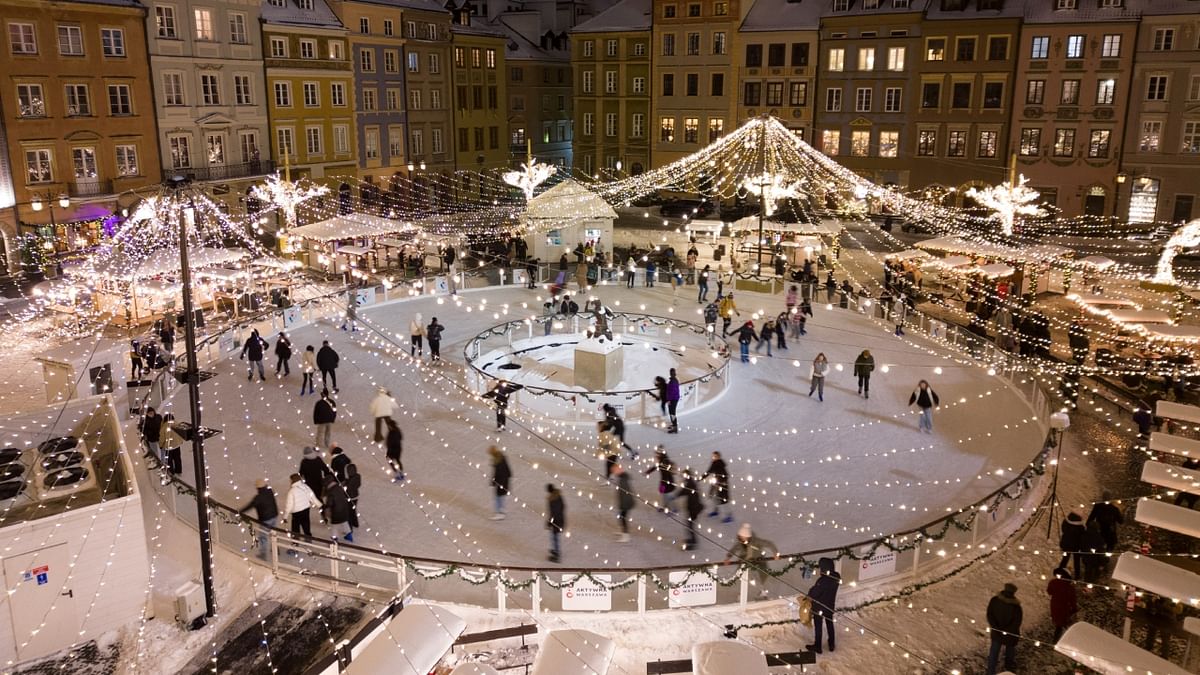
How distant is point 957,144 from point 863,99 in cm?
498

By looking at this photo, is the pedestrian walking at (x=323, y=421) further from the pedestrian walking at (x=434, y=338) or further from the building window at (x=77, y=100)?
the building window at (x=77, y=100)

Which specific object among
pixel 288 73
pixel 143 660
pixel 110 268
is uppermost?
pixel 288 73

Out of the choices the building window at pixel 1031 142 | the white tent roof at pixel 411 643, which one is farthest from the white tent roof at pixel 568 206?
the white tent roof at pixel 411 643

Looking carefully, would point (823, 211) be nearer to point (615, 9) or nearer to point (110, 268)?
point (615, 9)

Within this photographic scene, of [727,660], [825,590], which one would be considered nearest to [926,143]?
[825,590]

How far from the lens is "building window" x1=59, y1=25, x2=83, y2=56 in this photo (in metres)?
30.5

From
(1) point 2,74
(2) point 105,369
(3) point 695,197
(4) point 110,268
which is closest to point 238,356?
(2) point 105,369

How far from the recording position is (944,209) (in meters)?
39.9

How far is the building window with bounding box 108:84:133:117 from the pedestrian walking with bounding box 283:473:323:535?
26.3 meters

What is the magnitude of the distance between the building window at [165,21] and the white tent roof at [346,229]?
10.6 meters

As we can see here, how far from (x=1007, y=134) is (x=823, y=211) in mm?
8872

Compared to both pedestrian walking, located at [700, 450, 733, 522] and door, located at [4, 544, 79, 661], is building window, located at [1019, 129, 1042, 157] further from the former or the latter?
door, located at [4, 544, 79, 661]

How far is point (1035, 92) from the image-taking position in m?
39.5

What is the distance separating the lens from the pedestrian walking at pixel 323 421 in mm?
15594
